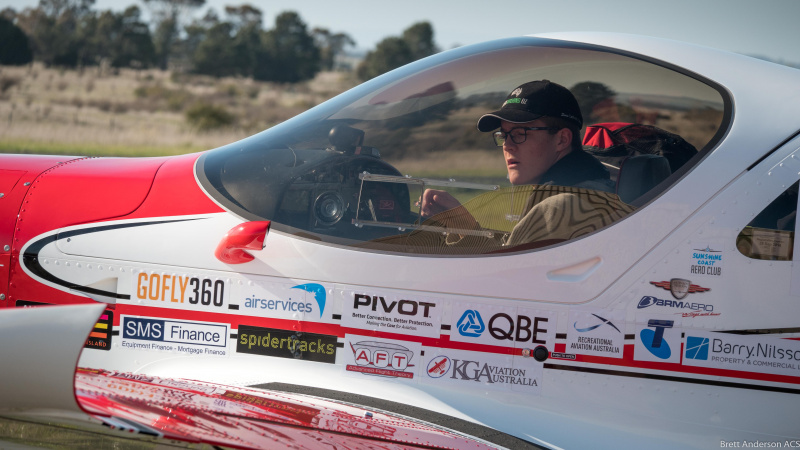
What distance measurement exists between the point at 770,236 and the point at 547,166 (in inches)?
33.4

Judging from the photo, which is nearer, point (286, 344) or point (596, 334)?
point (596, 334)

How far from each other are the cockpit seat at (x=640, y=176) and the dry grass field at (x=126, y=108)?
12.4m

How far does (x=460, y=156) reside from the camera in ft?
8.89

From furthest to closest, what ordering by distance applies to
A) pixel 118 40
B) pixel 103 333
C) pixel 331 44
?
pixel 331 44 < pixel 118 40 < pixel 103 333

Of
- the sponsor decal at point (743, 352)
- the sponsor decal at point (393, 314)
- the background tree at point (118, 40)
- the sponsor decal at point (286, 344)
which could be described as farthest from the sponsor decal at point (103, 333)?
the background tree at point (118, 40)

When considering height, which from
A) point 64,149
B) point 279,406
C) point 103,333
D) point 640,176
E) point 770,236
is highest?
point 64,149

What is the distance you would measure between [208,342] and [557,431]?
140 centimetres

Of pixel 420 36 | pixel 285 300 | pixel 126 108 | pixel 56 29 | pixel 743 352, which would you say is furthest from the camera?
pixel 420 36

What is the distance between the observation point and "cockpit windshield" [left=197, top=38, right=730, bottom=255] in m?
2.52

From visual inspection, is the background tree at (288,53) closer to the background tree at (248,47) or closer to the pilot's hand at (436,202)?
the background tree at (248,47)

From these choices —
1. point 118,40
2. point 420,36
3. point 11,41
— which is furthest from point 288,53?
point 11,41

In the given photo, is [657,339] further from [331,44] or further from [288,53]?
[331,44]

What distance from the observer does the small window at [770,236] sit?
2352mm

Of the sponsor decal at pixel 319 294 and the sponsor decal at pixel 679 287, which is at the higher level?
the sponsor decal at pixel 679 287
